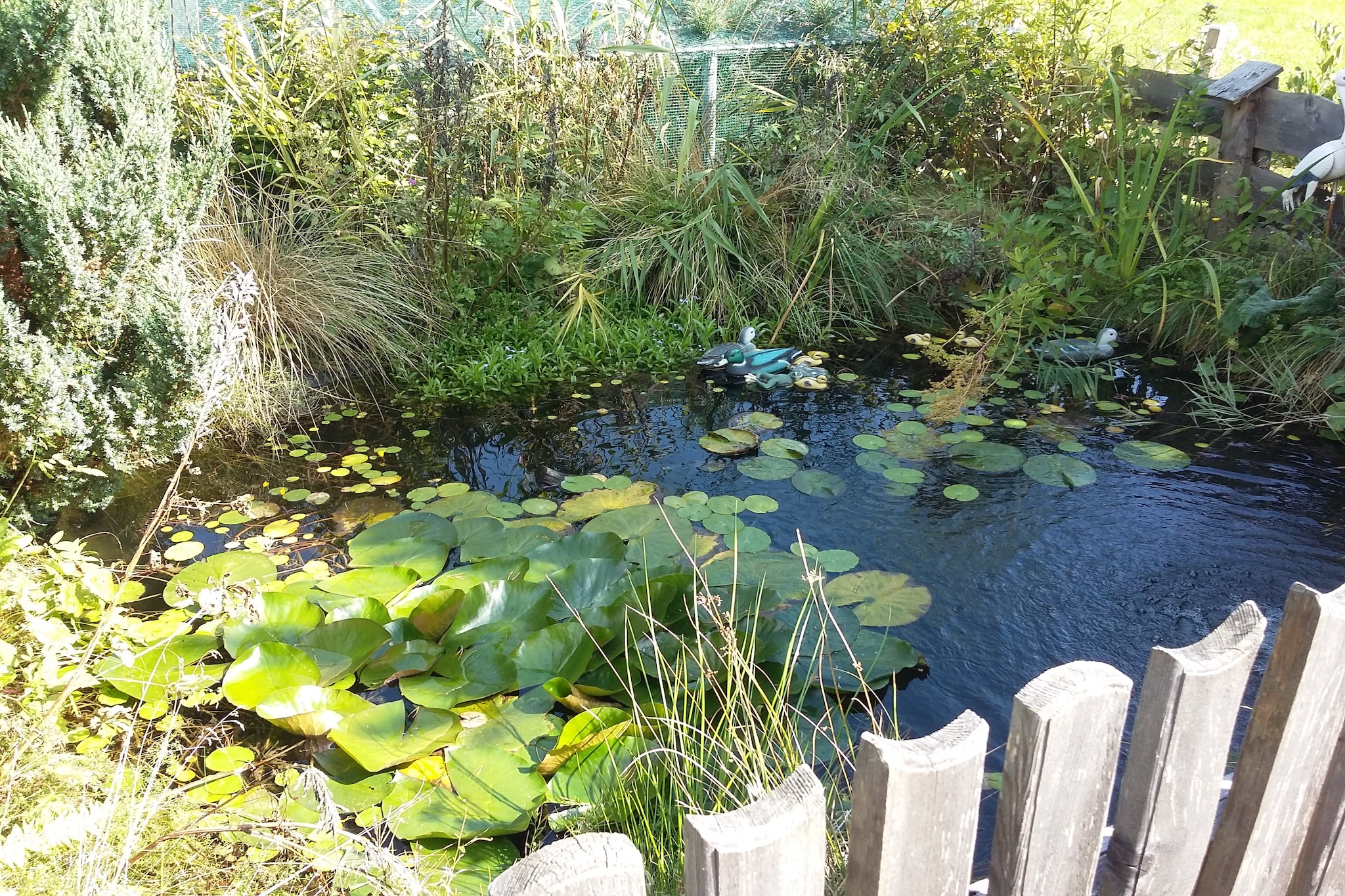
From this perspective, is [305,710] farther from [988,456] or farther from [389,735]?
[988,456]

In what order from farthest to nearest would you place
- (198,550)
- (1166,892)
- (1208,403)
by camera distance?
(1208,403) < (198,550) < (1166,892)

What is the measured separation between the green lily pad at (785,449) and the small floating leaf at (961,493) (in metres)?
0.55

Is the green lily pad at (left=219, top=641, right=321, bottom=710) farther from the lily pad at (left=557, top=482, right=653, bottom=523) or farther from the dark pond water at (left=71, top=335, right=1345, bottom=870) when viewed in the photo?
the dark pond water at (left=71, top=335, right=1345, bottom=870)

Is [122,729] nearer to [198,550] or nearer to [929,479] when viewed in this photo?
[198,550]

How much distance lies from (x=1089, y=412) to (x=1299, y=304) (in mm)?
993

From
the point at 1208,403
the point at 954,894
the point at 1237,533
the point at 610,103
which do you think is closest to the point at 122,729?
the point at 954,894

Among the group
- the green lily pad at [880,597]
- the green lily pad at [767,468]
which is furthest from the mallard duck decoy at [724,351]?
the green lily pad at [880,597]

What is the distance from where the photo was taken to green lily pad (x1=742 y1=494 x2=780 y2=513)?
9.84 feet

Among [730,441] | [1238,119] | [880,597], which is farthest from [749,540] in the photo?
[1238,119]

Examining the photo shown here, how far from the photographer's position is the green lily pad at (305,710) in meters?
1.93

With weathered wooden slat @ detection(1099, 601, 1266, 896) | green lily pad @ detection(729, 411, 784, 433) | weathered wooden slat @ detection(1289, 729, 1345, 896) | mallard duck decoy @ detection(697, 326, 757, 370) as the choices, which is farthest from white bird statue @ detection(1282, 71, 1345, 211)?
weathered wooden slat @ detection(1099, 601, 1266, 896)

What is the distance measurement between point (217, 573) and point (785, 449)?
1955 millimetres

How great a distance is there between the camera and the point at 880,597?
2.51 m

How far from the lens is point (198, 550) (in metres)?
2.79
